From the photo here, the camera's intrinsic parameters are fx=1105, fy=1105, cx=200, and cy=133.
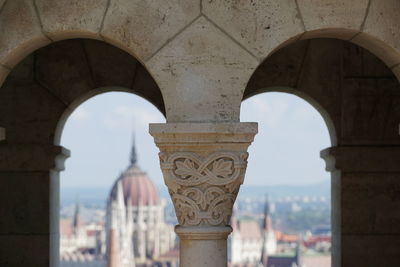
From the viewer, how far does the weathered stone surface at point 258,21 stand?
11.2 metres

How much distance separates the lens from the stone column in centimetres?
1108

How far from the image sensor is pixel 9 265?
1583cm

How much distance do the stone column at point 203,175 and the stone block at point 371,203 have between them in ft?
14.6

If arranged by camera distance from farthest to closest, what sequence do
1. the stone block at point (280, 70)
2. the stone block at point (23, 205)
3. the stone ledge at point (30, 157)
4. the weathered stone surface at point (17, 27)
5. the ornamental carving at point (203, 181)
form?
the stone block at point (280, 70)
the stone block at point (23, 205)
the stone ledge at point (30, 157)
the weathered stone surface at point (17, 27)
the ornamental carving at point (203, 181)

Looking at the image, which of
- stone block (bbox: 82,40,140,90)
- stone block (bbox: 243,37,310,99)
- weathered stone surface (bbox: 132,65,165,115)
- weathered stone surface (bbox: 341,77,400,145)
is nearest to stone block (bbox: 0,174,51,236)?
stone block (bbox: 82,40,140,90)

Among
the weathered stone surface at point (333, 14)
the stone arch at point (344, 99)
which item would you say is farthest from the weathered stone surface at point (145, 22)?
the stone arch at point (344, 99)

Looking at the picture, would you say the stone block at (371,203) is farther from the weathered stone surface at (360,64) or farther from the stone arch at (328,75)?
the weathered stone surface at (360,64)

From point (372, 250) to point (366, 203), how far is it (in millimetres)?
664

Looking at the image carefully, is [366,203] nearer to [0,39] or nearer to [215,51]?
[215,51]

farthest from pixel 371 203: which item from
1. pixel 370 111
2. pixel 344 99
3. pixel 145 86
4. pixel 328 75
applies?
pixel 145 86

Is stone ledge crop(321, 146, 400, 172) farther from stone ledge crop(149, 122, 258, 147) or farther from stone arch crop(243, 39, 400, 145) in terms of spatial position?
stone ledge crop(149, 122, 258, 147)

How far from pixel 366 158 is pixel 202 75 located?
4.83 m

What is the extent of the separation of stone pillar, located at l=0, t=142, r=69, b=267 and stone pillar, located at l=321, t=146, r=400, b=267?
4.04 m

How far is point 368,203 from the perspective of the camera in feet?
50.6
